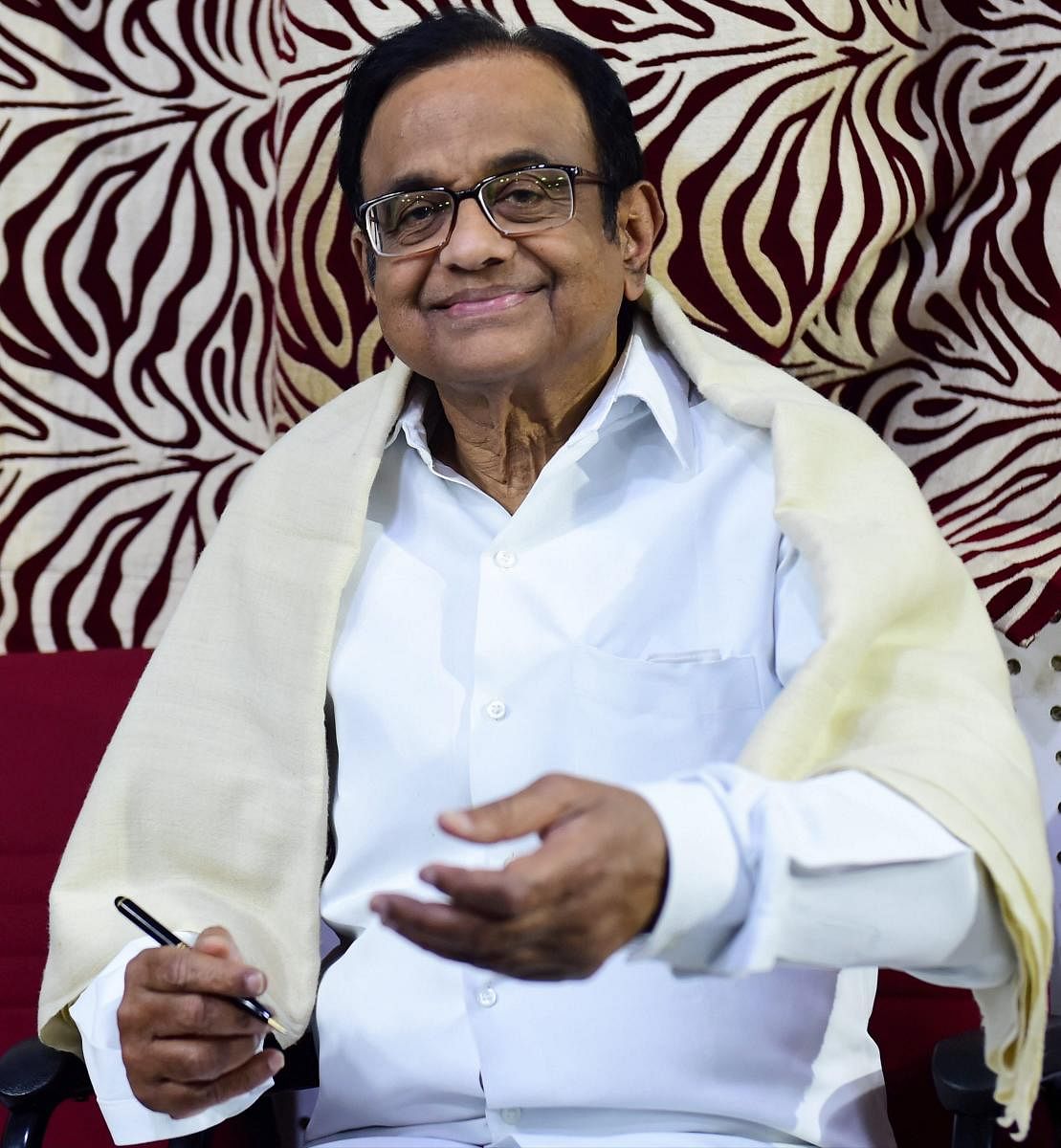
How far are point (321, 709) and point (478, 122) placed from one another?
1.92ft

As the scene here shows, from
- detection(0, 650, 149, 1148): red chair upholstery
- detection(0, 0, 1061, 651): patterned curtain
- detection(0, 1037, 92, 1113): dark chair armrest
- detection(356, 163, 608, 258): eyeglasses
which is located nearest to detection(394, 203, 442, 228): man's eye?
detection(356, 163, 608, 258): eyeglasses

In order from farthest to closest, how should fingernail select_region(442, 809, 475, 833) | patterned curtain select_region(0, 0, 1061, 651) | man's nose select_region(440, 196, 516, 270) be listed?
1. patterned curtain select_region(0, 0, 1061, 651)
2. man's nose select_region(440, 196, 516, 270)
3. fingernail select_region(442, 809, 475, 833)

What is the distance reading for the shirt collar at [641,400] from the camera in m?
1.48

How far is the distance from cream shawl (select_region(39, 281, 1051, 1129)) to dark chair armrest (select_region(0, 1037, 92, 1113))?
0.08 feet

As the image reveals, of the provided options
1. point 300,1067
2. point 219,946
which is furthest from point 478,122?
point 300,1067

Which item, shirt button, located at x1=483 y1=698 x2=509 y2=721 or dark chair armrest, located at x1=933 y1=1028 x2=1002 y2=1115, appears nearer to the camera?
dark chair armrest, located at x1=933 y1=1028 x2=1002 y2=1115

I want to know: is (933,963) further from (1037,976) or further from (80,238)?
(80,238)

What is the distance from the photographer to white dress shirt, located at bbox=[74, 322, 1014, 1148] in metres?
1.31

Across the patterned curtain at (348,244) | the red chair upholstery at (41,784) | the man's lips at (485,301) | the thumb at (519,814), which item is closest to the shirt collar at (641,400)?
the man's lips at (485,301)

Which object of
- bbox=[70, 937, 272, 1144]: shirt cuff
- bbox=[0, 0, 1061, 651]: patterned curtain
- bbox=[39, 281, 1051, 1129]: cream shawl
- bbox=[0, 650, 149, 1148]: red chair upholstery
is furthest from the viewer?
bbox=[0, 0, 1061, 651]: patterned curtain

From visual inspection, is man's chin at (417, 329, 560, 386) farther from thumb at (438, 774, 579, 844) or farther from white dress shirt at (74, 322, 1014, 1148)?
thumb at (438, 774, 579, 844)

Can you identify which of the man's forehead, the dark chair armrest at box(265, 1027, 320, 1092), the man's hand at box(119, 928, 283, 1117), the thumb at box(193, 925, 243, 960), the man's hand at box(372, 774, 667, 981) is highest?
the man's forehead

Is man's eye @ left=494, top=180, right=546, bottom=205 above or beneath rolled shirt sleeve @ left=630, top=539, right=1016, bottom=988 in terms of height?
above

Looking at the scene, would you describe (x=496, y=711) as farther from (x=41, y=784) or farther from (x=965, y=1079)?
(x=41, y=784)
